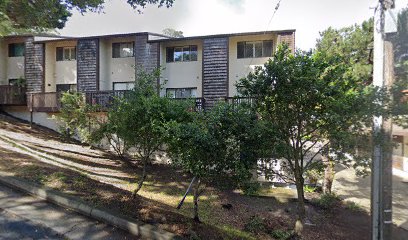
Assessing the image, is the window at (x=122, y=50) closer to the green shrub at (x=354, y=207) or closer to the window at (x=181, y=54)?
the window at (x=181, y=54)

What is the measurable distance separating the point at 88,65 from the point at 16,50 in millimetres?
7601

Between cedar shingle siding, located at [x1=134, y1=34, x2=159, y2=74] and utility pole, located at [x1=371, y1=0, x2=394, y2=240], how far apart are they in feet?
46.1

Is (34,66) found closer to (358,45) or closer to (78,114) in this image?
(78,114)

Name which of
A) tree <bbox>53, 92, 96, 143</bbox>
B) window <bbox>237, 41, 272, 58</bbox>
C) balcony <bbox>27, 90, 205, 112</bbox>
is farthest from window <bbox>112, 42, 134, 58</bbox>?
window <bbox>237, 41, 272, 58</bbox>

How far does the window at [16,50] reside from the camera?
70.8 ft

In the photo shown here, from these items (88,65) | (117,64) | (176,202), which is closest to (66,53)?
(88,65)

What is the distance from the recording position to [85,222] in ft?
17.4

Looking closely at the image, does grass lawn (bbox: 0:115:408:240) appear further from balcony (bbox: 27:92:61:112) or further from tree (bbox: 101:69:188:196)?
balcony (bbox: 27:92:61:112)

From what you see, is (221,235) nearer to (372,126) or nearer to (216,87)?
(372,126)

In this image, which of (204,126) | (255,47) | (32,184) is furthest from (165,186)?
(255,47)

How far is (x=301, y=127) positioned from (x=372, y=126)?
1.06m

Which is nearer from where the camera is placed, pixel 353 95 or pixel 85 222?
pixel 353 95

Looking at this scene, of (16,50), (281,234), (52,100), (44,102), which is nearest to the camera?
(281,234)

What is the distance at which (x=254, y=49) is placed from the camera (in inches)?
669
